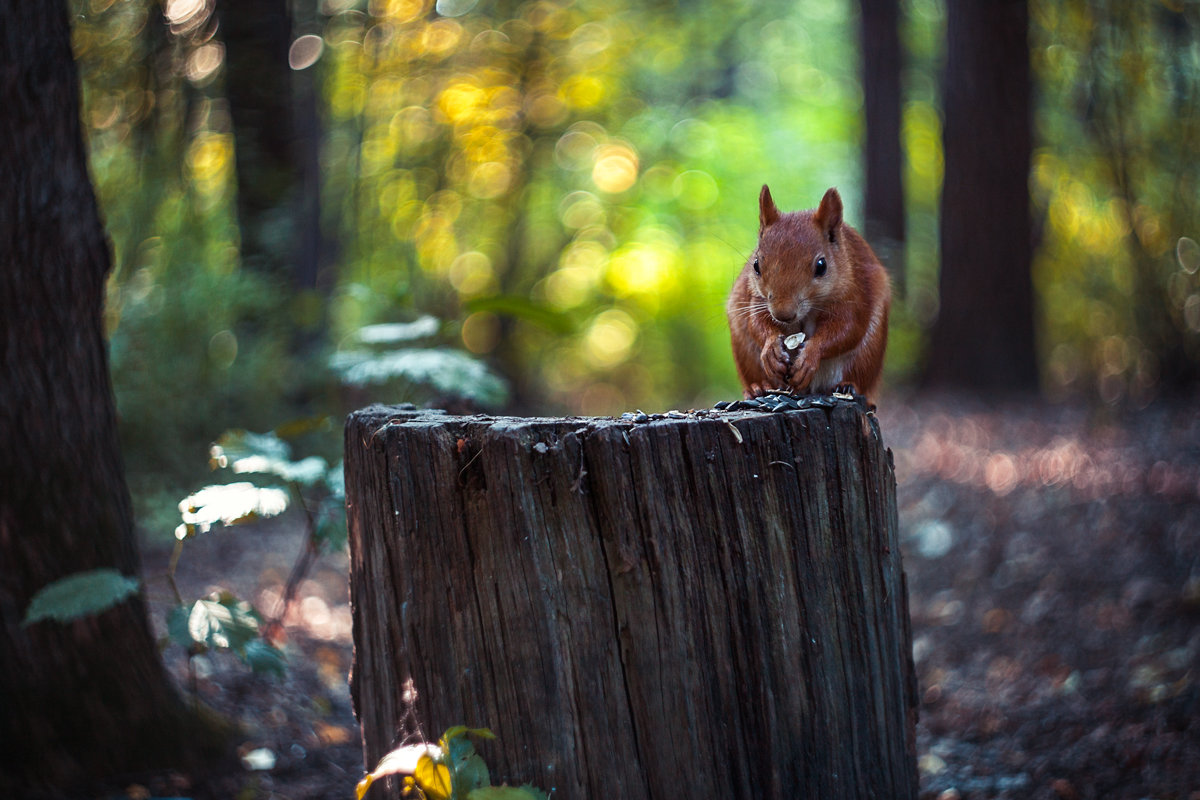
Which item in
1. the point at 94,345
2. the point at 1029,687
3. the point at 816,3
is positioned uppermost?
the point at 816,3

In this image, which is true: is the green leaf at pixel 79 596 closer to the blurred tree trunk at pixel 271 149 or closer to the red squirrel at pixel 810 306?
the red squirrel at pixel 810 306

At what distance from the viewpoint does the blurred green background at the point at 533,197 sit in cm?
481

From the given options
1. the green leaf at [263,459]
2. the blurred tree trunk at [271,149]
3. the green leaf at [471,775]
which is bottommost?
the green leaf at [471,775]

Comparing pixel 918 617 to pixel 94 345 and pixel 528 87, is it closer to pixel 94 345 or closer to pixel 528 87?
pixel 94 345

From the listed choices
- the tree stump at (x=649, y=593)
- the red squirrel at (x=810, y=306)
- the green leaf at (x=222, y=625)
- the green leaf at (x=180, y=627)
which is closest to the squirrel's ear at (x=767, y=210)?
the red squirrel at (x=810, y=306)

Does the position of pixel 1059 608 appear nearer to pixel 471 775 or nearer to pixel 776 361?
pixel 776 361

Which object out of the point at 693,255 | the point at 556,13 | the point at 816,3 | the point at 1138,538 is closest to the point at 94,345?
the point at 1138,538

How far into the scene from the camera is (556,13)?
7703 mm

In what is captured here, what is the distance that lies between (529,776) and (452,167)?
22.0ft

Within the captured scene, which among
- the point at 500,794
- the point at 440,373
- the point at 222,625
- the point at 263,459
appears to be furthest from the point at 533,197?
the point at 500,794

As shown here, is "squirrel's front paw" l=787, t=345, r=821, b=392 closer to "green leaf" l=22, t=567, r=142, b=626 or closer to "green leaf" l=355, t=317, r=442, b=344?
"green leaf" l=355, t=317, r=442, b=344

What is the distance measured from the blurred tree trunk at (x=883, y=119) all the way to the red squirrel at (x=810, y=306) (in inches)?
261

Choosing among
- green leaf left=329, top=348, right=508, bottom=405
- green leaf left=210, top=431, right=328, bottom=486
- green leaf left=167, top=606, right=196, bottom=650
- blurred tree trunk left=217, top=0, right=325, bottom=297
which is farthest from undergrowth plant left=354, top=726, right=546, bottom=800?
blurred tree trunk left=217, top=0, right=325, bottom=297

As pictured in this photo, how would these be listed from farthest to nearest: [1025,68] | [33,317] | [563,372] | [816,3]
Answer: [816,3] < [563,372] < [1025,68] < [33,317]
